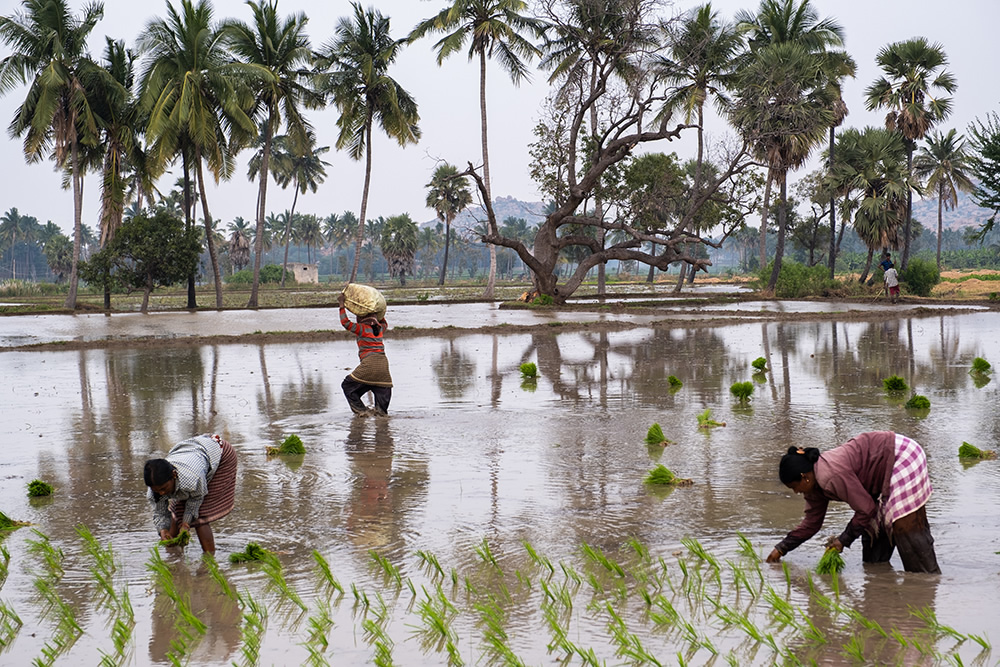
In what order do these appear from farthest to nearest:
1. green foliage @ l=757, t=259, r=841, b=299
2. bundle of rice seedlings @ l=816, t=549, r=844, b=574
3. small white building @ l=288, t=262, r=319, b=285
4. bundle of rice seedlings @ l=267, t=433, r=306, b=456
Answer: small white building @ l=288, t=262, r=319, b=285, green foliage @ l=757, t=259, r=841, b=299, bundle of rice seedlings @ l=267, t=433, r=306, b=456, bundle of rice seedlings @ l=816, t=549, r=844, b=574

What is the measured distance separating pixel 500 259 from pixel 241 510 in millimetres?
152470

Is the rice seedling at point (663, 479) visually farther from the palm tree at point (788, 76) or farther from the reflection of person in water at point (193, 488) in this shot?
the palm tree at point (788, 76)

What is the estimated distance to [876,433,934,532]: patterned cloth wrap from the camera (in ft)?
17.2

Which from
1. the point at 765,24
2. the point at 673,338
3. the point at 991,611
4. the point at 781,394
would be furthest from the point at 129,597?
the point at 765,24

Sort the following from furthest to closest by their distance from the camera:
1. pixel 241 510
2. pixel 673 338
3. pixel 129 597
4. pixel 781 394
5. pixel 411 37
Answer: pixel 411 37, pixel 673 338, pixel 781 394, pixel 241 510, pixel 129 597

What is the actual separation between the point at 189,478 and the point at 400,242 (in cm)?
8387

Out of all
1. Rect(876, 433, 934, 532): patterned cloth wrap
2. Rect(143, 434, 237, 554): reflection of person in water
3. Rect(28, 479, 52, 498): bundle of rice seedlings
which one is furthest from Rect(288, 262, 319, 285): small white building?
Rect(876, 433, 934, 532): patterned cloth wrap

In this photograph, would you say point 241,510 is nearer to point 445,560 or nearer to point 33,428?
point 445,560

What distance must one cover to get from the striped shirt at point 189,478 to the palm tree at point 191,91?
100 feet

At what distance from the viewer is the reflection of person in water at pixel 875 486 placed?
5258 millimetres

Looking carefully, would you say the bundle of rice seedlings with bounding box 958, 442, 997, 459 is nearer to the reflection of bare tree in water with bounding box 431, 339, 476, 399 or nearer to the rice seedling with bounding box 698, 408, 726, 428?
the rice seedling with bounding box 698, 408, 726, 428

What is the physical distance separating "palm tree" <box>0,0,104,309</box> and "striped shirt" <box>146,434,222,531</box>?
109 ft

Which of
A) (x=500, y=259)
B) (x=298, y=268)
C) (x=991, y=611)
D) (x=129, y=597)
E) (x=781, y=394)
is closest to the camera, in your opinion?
(x=991, y=611)

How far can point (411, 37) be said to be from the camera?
4284 cm
